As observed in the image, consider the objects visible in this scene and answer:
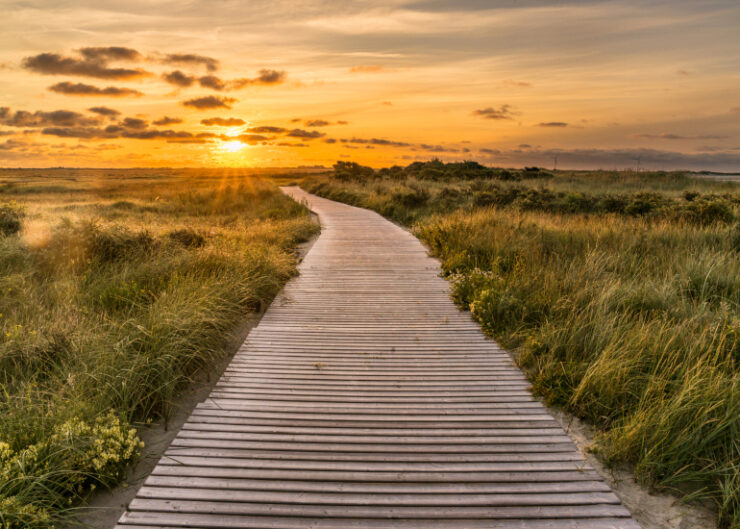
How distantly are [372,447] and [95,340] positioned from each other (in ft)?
9.17

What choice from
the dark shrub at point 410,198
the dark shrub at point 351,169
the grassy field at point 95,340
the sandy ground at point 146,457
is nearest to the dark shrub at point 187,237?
the grassy field at point 95,340

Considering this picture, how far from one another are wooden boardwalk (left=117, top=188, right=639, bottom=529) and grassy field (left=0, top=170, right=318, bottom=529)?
0.43 meters

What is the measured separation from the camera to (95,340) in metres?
3.98

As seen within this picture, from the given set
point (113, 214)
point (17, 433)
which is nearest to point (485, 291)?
point (17, 433)

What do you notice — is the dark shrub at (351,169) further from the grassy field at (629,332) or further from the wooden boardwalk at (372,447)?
the wooden boardwalk at (372,447)

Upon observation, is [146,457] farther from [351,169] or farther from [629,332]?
[351,169]

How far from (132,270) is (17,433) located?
4.16 meters

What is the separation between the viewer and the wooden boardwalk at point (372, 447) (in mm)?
2471

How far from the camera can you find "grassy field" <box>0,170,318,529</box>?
8.73 ft

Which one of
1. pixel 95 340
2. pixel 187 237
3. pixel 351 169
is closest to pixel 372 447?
pixel 95 340

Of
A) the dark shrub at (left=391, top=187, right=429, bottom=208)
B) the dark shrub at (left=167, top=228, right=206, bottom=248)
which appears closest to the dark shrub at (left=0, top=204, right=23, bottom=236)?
the dark shrub at (left=167, top=228, right=206, bottom=248)

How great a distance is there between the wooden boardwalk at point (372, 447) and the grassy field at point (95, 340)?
43 cm

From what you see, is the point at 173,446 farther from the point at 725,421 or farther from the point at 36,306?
the point at 725,421

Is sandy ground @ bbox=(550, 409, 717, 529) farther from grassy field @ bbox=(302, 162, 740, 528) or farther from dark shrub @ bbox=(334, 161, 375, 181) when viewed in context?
dark shrub @ bbox=(334, 161, 375, 181)
